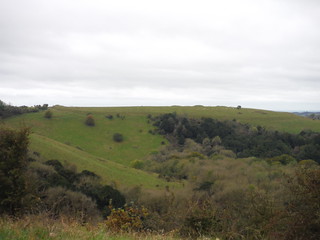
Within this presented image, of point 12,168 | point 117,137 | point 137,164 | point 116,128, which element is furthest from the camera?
point 116,128

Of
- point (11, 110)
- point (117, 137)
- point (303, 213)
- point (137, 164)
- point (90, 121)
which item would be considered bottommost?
point (137, 164)

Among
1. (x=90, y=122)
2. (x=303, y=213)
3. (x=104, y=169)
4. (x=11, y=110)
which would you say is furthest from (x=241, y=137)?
(x=303, y=213)

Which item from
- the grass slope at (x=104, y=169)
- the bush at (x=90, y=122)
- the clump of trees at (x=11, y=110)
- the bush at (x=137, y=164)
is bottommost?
the bush at (x=137, y=164)

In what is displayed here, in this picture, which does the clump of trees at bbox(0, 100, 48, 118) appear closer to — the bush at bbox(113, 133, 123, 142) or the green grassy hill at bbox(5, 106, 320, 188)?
the green grassy hill at bbox(5, 106, 320, 188)

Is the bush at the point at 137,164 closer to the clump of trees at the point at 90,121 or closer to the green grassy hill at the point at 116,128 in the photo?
the green grassy hill at the point at 116,128

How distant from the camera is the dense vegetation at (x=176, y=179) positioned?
9.11 meters

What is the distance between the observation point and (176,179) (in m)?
48.6

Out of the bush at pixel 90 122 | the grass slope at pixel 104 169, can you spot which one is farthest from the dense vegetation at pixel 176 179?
the bush at pixel 90 122

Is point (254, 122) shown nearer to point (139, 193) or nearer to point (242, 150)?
point (242, 150)

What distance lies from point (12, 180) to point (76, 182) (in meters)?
22.4

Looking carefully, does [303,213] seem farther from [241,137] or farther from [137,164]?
[241,137]

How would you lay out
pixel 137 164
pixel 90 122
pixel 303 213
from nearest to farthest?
pixel 303 213
pixel 137 164
pixel 90 122

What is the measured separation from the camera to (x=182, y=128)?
86.1m

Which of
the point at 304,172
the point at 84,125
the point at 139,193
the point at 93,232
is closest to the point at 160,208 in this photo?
the point at 139,193
